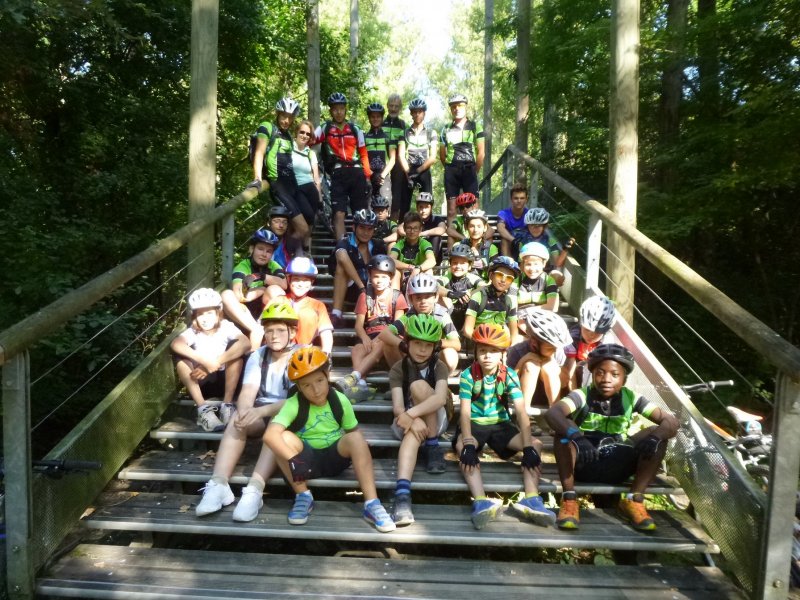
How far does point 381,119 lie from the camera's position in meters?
8.50

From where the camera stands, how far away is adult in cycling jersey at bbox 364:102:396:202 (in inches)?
332

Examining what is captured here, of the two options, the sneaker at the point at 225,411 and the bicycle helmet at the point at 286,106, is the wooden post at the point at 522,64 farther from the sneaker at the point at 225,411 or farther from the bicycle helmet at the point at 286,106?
the sneaker at the point at 225,411

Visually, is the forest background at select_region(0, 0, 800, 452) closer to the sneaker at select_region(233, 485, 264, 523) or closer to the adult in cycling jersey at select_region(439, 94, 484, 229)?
the adult in cycling jersey at select_region(439, 94, 484, 229)

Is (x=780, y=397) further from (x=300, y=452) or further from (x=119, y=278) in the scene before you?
(x=119, y=278)

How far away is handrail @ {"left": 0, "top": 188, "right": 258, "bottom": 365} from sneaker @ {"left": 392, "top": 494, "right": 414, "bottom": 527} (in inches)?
82.1

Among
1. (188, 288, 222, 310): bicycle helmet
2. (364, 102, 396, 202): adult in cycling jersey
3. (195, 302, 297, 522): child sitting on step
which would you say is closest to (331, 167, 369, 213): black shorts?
(364, 102, 396, 202): adult in cycling jersey

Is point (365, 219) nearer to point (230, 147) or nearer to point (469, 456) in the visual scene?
point (469, 456)

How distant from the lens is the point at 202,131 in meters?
5.57

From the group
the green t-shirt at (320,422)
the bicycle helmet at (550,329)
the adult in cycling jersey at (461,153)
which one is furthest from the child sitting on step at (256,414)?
the adult in cycling jersey at (461,153)

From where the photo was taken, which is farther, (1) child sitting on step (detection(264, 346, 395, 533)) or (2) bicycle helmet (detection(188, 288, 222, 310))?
(2) bicycle helmet (detection(188, 288, 222, 310))

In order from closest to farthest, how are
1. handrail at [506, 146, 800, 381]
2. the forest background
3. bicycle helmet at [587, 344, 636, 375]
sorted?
handrail at [506, 146, 800, 381], bicycle helmet at [587, 344, 636, 375], the forest background

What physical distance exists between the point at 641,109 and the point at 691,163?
8.37 feet

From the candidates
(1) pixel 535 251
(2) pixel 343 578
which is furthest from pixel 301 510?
(1) pixel 535 251

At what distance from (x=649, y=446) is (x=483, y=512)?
105cm
